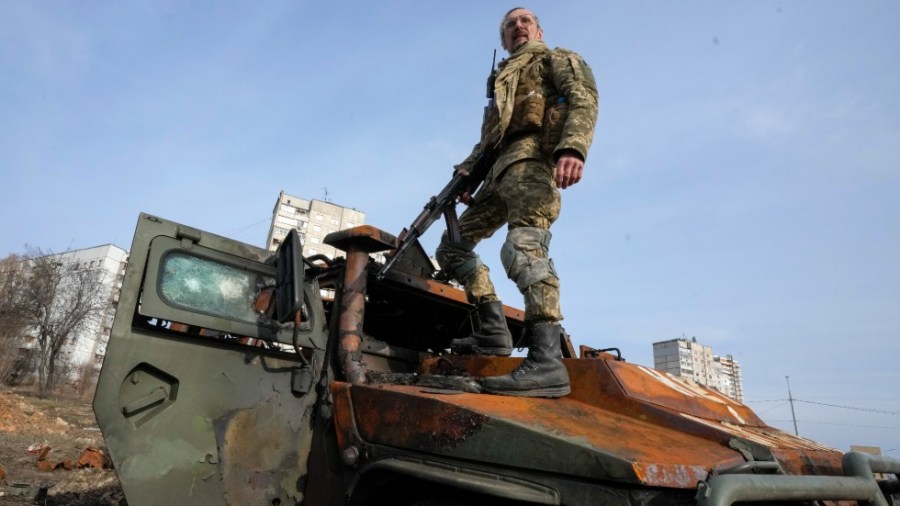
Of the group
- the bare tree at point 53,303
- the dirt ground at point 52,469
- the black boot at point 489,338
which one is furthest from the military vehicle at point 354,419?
the bare tree at point 53,303

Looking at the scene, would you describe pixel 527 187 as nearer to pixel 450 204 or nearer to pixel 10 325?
pixel 450 204

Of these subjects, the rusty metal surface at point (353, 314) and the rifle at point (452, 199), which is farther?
the rifle at point (452, 199)

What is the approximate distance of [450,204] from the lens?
3.64 m

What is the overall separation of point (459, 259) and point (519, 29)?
5.10 feet

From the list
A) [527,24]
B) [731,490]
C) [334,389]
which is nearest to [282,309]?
[334,389]

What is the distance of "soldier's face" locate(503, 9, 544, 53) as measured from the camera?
360cm

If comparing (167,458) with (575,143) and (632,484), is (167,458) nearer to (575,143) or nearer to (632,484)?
(632,484)

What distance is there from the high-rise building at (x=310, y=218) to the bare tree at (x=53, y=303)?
28.3m

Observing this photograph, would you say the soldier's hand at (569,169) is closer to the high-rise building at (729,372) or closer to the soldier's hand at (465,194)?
the soldier's hand at (465,194)

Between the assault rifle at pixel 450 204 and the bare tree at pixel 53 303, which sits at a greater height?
the bare tree at pixel 53 303

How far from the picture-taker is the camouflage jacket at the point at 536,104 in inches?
115

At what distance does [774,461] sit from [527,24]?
9.54 feet

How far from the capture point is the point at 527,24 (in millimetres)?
3611

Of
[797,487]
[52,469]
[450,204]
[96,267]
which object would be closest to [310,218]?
[96,267]
